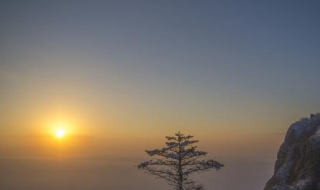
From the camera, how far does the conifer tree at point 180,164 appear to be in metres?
24.7

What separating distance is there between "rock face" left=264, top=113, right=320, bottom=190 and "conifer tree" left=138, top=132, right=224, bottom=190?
149 ft

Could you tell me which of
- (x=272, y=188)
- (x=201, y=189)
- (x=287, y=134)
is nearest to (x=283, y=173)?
(x=272, y=188)

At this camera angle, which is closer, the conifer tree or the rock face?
the conifer tree

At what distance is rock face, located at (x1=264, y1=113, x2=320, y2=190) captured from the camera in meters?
66.4

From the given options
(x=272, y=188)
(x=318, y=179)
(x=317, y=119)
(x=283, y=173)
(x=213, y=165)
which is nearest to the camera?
(x=213, y=165)

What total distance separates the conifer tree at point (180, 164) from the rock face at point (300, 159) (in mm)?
45489

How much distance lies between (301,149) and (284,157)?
954 centimetres

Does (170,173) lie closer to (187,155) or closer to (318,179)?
(187,155)

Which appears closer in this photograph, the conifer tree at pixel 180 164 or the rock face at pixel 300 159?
the conifer tree at pixel 180 164

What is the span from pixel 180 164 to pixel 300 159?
5857cm

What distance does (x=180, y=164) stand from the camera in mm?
25688

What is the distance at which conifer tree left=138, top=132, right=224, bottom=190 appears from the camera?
24.7 metres

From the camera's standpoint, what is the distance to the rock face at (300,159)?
218ft

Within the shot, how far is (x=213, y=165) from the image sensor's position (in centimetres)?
2456
